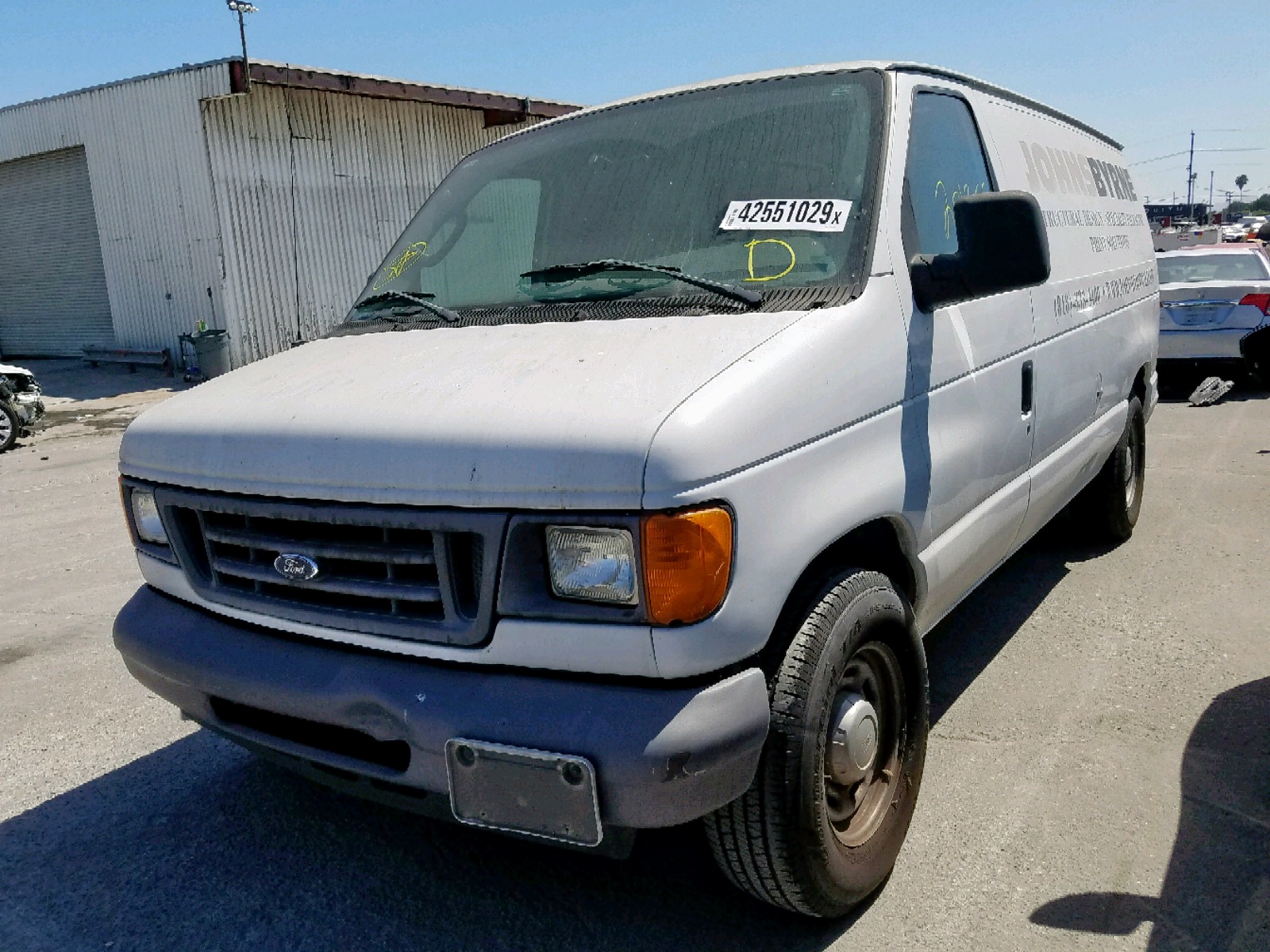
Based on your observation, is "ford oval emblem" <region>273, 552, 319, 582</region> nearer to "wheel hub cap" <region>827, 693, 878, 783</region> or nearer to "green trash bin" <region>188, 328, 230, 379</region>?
"wheel hub cap" <region>827, 693, 878, 783</region>

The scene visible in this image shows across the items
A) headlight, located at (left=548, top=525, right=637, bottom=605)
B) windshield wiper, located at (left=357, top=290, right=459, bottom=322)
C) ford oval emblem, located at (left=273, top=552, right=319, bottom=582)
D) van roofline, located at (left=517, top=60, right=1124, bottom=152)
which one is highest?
van roofline, located at (left=517, top=60, right=1124, bottom=152)

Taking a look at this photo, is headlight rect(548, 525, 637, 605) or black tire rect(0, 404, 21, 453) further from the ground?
headlight rect(548, 525, 637, 605)

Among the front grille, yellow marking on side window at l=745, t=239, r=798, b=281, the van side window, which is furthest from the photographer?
the van side window

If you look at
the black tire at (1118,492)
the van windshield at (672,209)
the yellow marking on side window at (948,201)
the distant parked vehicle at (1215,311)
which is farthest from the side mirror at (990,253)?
the distant parked vehicle at (1215,311)

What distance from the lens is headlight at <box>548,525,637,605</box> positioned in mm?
2115

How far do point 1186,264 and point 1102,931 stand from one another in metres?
11.9

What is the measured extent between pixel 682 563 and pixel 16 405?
12149 millimetres

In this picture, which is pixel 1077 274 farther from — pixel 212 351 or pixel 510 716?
pixel 212 351

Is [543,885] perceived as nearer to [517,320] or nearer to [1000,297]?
[517,320]

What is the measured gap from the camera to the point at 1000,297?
137 inches

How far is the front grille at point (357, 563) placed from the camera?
2225 millimetres

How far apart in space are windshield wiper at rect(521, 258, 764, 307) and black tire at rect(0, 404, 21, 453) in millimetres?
10439

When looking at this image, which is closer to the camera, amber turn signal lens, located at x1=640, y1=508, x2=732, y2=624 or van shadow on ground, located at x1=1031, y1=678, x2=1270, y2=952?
amber turn signal lens, located at x1=640, y1=508, x2=732, y2=624

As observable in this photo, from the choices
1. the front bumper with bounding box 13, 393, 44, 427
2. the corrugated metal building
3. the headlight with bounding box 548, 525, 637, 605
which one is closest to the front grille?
the headlight with bounding box 548, 525, 637, 605
